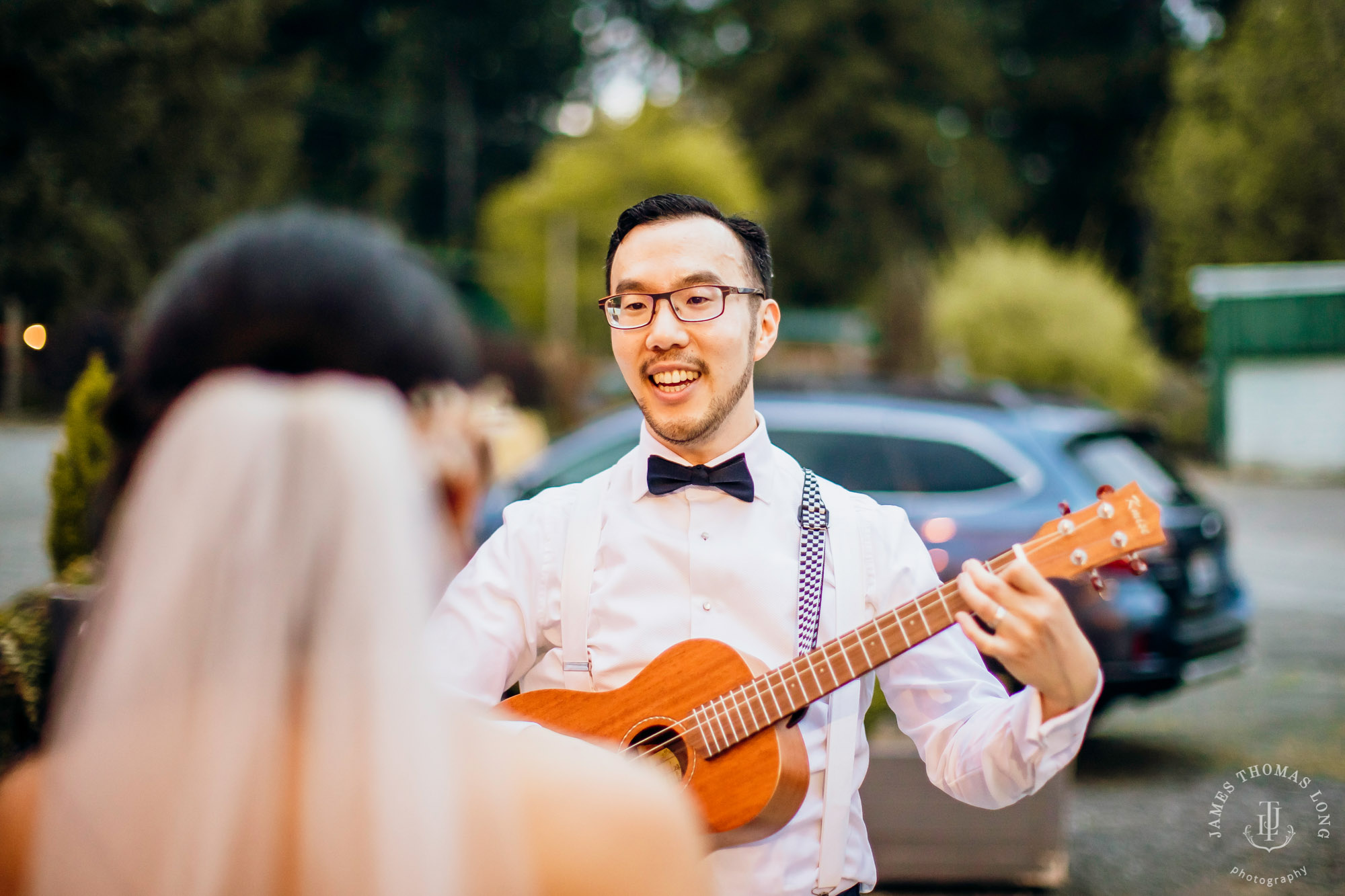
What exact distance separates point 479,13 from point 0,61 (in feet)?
135

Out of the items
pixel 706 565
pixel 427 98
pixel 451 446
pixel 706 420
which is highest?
pixel 427 98

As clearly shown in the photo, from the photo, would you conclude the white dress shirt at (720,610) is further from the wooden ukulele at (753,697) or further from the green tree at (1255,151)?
the green tree at (1255,151)

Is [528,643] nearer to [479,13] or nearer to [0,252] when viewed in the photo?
[0,252]

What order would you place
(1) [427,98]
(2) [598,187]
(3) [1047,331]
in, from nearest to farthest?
(3) [1047,331], (2) [598,187], (1) [427,98]

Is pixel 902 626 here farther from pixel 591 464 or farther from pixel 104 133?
pixel 104 133

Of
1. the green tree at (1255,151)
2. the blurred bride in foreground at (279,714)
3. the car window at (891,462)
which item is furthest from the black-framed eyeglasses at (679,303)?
the green tree at (1255,151)

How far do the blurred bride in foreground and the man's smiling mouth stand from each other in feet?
3.53

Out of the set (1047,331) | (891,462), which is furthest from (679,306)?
(1047,331)

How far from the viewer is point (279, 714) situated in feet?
3.22

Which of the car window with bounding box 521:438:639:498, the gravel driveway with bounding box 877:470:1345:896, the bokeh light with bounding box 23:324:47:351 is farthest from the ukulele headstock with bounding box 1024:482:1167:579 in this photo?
the bokeh light with bounding box 23:324:47:351

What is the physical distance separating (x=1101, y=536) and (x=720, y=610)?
690 millimetres

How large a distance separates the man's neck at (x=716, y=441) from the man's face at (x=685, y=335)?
0.02 metres

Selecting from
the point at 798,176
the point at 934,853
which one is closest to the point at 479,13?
the point at 798,176

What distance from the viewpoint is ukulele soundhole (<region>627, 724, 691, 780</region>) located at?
6.53ft
